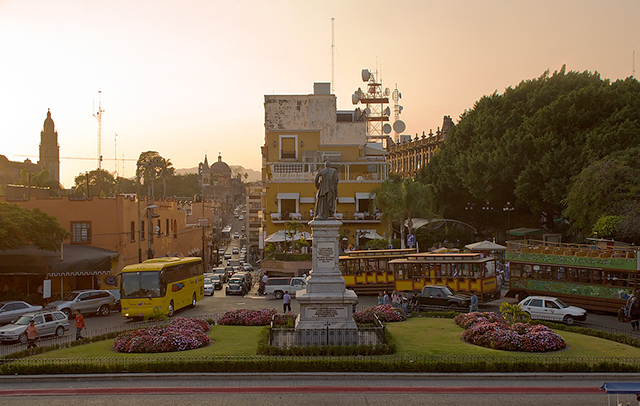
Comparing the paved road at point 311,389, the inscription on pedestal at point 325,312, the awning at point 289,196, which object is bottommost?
the paved road at point 311,389

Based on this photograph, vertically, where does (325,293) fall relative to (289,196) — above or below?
below

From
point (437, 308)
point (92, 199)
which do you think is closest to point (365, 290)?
point (437, 308)

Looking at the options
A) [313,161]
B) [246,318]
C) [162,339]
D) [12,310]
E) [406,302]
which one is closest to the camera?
[162,339]

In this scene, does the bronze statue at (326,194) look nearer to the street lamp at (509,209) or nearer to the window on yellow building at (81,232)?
the window on yellow building at (81,232)

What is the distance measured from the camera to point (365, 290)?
36.5m

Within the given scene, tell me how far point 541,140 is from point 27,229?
123ft

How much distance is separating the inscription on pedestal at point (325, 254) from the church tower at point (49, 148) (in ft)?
480

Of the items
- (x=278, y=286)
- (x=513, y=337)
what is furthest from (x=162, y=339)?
(x=278, y=286)

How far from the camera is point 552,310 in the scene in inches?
1013

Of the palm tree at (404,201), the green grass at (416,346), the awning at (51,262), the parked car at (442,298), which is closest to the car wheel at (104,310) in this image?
the awning at (51,262)

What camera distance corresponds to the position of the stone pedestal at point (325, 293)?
20.2m

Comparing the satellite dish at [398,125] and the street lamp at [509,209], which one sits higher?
the satellite dish at [398,125]

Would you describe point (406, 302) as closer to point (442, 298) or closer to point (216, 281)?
point (442, 298)

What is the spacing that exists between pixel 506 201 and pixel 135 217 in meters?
33.0
